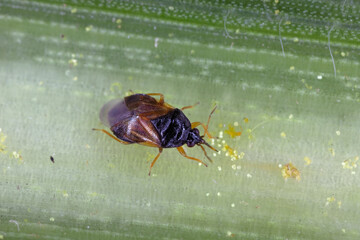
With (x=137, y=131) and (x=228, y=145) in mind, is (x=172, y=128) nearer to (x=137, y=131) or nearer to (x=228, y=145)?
(x=137, y=131)

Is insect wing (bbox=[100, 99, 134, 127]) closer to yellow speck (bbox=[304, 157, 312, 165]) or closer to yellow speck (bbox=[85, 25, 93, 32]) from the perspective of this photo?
yellow speck (bbox=[85, 25, 93, 32])

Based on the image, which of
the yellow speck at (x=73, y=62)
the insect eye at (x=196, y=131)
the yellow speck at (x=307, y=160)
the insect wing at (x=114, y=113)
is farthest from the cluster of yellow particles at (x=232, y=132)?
the yellow speck at (x=73, y=62)

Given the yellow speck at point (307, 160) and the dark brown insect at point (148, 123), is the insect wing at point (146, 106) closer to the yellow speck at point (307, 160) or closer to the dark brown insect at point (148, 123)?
the dark brown insect at point (148, 123)

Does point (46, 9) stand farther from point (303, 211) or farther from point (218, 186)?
point (303, 211)

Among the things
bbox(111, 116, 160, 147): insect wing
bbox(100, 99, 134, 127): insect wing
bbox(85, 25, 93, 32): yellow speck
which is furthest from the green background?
bbox(111, 116, 160, 147): insect wing

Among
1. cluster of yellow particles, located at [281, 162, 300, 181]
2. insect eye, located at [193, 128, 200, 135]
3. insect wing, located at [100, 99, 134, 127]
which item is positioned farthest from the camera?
cluster of yellow particles, located at [281, 162, 300, 181]

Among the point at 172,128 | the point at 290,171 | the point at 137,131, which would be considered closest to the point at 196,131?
the point at 172,128

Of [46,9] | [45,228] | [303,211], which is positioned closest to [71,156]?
[45,228]
